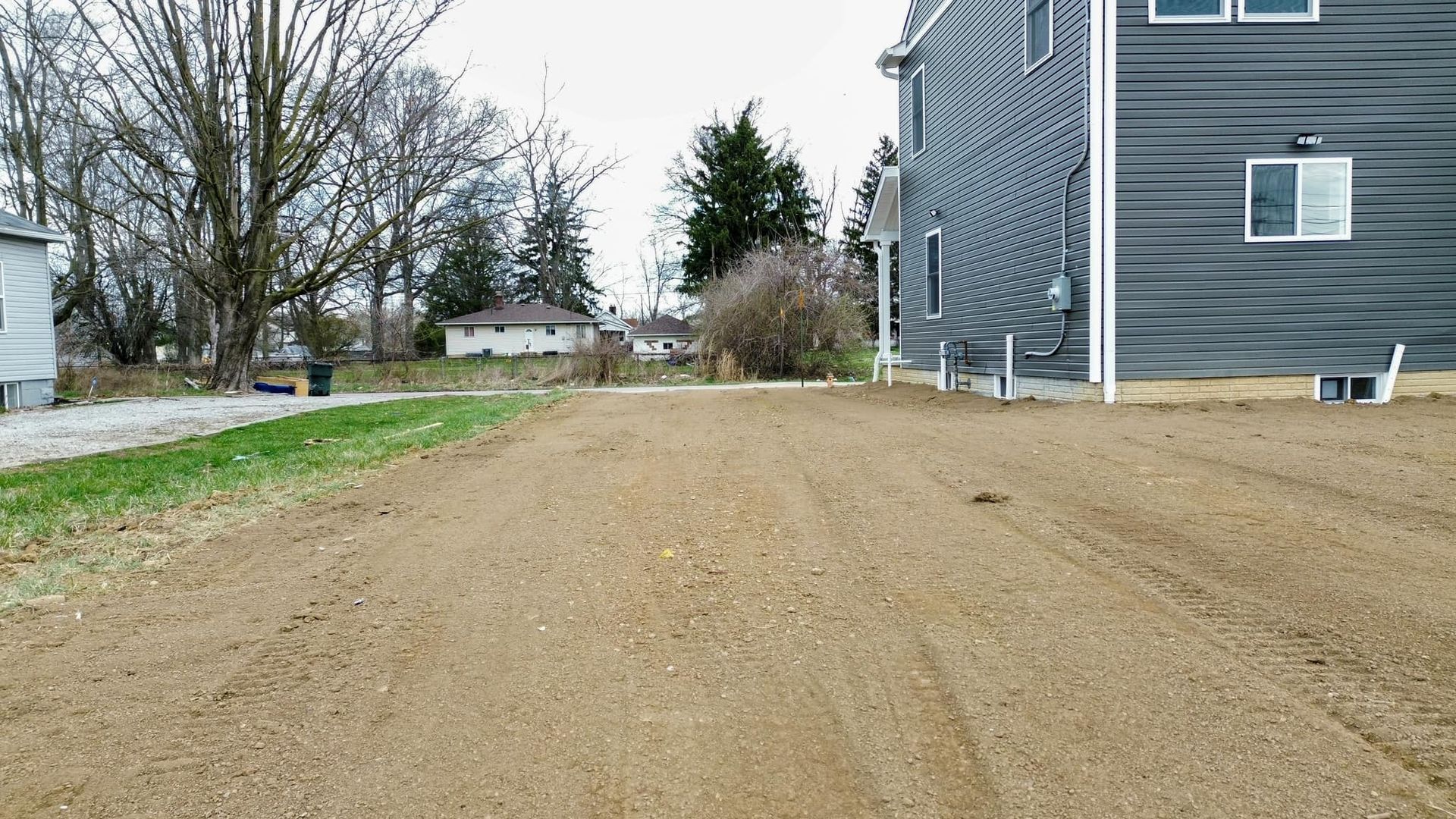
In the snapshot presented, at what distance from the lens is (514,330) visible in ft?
168

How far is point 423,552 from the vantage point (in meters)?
4.76

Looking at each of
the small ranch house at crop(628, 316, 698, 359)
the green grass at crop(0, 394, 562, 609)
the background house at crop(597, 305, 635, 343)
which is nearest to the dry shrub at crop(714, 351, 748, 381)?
the green grass at crop(0, 394, 562, 609)

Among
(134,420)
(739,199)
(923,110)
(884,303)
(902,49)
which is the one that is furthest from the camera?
(739,199)

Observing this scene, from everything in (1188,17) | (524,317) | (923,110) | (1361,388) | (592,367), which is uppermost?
(923,110)

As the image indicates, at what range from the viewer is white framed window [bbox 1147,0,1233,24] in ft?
35.3

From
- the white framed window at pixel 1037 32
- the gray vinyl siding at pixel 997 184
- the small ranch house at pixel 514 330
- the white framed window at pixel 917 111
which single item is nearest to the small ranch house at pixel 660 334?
the small ranch house at pixel 514 330

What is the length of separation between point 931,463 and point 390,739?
5.07 m

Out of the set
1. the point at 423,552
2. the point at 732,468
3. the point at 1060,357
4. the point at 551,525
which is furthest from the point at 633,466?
the point at 1060,357

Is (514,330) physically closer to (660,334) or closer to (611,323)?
(611,323)

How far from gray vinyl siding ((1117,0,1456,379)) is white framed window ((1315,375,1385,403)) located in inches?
6.2

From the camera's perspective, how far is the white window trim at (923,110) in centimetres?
1723

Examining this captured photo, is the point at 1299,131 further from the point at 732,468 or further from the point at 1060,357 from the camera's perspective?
the point at 732,468

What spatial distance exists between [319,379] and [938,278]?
16.8m

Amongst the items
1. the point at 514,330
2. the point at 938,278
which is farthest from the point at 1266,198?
the point at 514,330
